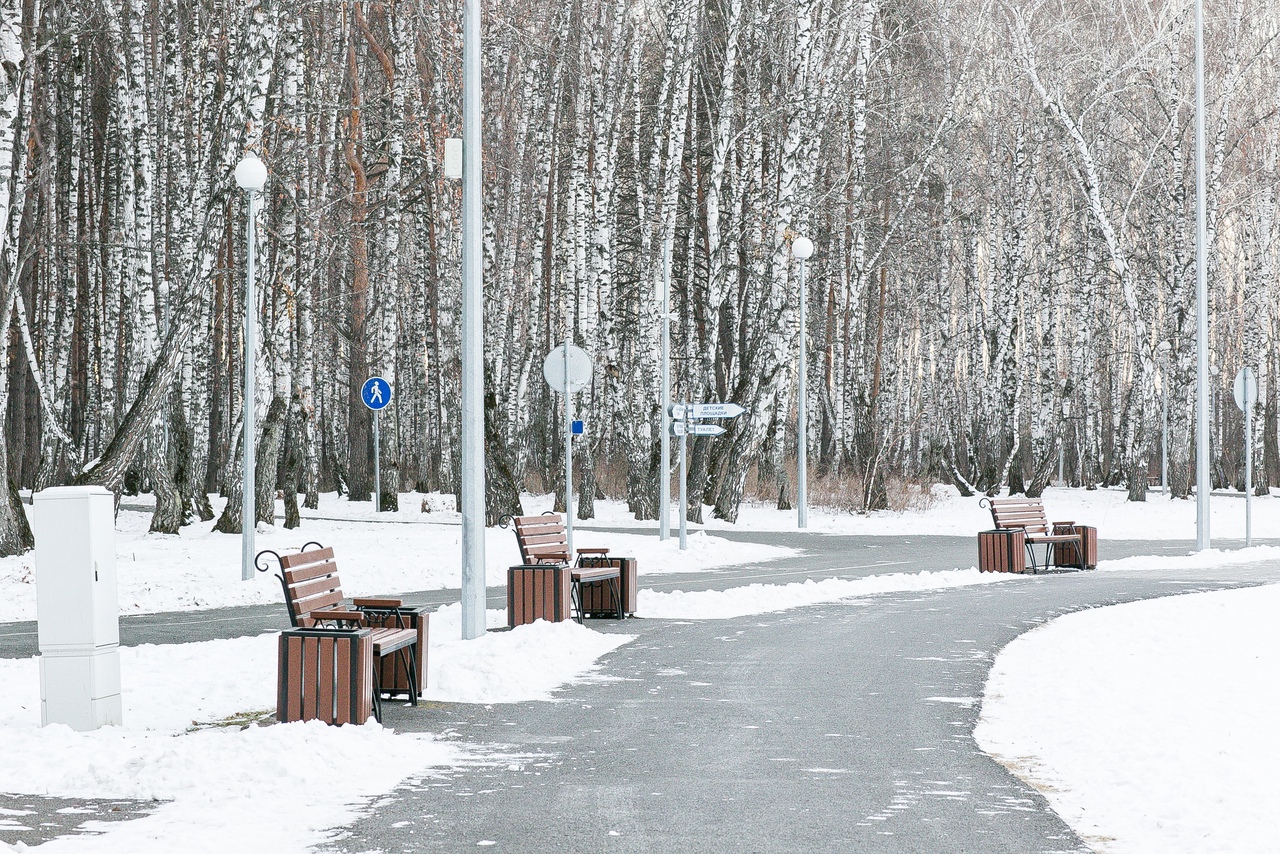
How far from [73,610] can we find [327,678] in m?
1.63

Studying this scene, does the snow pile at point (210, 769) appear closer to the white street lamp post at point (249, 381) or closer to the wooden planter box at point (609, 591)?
the wooden planter box at point (609, 591)

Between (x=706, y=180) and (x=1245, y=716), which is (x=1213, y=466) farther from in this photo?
(x=1245, y=716)

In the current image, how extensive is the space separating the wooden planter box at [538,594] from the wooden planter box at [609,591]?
122 cm

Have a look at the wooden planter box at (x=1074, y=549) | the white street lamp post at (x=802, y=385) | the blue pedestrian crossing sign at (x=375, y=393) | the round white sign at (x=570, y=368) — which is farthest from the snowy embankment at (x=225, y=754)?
the blue pedestrian crossing sign at (x=375, y=393)

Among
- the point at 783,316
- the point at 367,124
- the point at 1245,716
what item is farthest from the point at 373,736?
the point at 367,124

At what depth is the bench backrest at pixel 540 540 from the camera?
13.6 metres

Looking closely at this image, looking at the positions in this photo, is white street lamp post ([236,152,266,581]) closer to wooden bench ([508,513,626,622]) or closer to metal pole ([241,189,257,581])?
metal pole ([241,189,257,581])

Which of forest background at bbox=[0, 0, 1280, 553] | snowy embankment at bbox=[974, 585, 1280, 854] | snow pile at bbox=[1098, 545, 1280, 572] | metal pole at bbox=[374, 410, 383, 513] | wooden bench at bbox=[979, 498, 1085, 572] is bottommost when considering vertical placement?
snow pile at bbox=[1098, 545, 1280, 572]

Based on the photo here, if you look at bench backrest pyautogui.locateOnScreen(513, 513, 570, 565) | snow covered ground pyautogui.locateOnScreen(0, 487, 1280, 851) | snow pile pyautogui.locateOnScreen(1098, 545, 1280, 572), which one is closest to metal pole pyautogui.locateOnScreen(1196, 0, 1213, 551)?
snow pile pyautogui.locateOnScreen(1098, 545, 1280, 572)

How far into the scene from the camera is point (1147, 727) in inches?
314

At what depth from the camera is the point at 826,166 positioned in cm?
→ 3675

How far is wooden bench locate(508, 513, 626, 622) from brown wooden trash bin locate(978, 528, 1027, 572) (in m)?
7.65

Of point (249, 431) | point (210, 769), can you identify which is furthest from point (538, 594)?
point (249, 431)

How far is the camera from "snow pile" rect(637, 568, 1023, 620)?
48.9 ft
